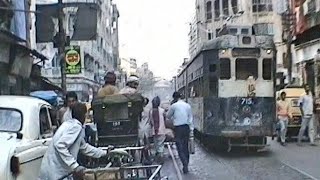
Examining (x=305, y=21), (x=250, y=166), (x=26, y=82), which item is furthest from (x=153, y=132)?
(x=305, y=21)

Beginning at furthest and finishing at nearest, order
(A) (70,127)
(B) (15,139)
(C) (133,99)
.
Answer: (C) (133,99)
(B) (15,139)
(A) (70,127)

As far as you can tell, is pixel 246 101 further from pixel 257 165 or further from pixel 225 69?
pixel 257 165

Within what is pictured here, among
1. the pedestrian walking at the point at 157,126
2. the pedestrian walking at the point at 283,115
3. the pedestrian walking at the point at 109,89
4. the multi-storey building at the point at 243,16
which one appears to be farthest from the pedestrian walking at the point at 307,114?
the multi-storey building at the point at 243,16

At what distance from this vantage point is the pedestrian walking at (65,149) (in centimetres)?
686

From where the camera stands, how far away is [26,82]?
2745 centimetres

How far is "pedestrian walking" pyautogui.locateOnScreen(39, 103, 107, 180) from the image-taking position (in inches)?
270

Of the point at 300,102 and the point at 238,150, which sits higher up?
the point at 300,102

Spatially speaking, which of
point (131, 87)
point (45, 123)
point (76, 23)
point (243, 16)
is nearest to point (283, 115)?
point (76, 23)

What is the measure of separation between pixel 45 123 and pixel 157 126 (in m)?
6.13

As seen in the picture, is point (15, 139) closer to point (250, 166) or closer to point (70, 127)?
point (70, 127)

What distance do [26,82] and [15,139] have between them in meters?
19.5

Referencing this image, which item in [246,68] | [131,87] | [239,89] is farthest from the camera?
[246,68]

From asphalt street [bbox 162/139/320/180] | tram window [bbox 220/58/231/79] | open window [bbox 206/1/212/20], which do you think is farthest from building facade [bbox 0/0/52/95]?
open window [bbox 206/1/212/20]

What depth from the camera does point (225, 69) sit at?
18.7m
